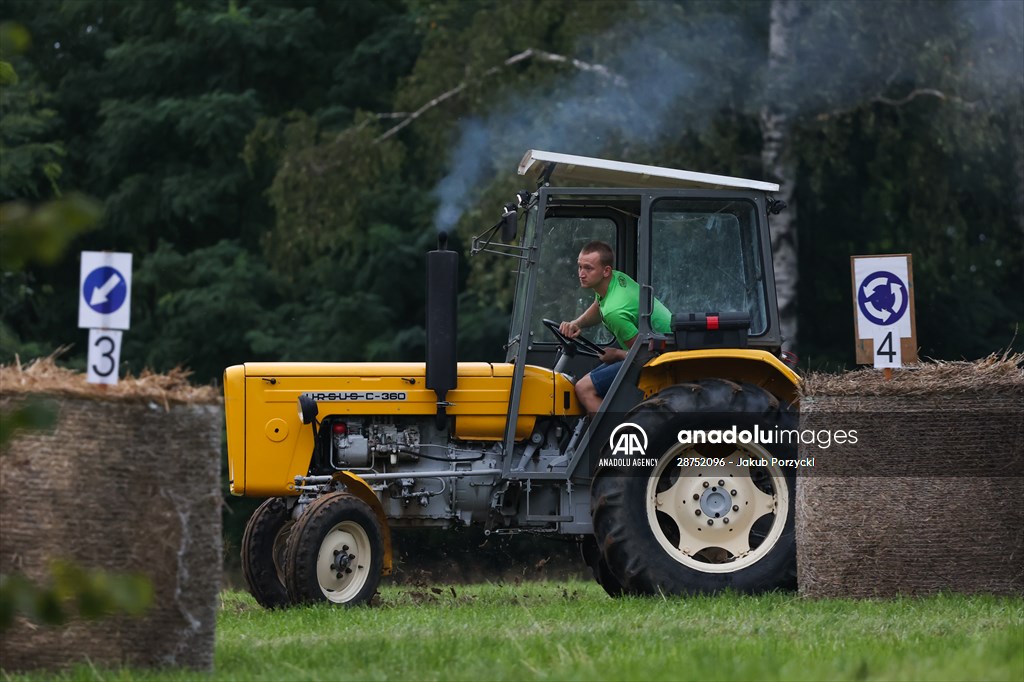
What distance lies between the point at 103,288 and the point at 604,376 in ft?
12.9

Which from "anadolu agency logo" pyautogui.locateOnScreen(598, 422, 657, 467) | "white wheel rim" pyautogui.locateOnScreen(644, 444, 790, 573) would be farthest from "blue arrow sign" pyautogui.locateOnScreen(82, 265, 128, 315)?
"white wheel rim" pyautogui.locateOnScreen(644, 444, 790, 573)

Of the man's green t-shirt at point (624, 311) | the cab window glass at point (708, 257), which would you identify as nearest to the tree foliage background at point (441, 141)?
the cab window glass at point (708, 257)

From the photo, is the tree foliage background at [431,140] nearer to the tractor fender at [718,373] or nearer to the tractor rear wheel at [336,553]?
the tractor fender at [718,373]

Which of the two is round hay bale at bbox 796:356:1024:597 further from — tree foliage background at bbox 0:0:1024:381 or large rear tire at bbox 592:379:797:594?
tree foliage background at bbox 0:0:1024:381

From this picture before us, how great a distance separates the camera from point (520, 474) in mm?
8641

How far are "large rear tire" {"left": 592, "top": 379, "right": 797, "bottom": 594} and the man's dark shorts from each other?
1.15 ft

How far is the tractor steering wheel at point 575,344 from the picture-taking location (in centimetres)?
875

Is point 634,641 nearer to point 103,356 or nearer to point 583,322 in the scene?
point 103,356

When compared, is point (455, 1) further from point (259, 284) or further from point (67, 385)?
point (67, 385)

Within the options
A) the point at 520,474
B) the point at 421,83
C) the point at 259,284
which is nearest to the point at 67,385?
the point at 520,474

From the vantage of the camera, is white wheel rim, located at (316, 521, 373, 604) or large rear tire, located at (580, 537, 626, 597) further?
large rear tire, located at (580, 537, 626, 597)

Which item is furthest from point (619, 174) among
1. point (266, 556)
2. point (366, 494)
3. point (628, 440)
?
point (266, 556)

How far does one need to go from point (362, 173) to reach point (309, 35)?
16.5ft

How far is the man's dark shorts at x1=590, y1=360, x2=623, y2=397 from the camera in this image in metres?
8.55
